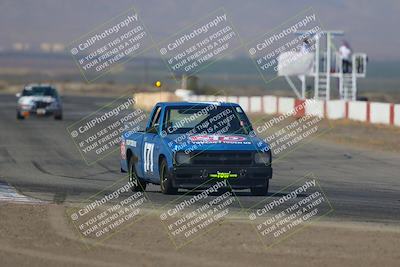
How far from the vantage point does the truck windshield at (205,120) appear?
53.1ft

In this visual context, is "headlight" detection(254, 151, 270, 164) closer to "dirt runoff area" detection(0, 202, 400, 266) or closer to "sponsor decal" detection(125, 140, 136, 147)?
"sponsor decal" detection(125, 140, 136, 147)

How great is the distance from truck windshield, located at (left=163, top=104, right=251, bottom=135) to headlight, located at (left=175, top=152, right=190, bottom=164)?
2.21ft

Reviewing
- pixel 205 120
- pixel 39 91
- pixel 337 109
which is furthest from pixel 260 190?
pixel 39 91

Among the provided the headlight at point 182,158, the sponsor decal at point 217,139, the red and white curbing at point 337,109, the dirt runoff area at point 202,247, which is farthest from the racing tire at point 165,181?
the red and white curbing at point 337,109

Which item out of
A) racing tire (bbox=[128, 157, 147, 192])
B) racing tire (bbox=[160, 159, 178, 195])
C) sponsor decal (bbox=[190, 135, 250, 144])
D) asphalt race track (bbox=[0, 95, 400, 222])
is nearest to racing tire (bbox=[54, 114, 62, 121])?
asphalt race track (bbox=[0, 95, 400, 222])

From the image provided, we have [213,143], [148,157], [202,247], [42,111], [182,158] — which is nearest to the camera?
[202,247]

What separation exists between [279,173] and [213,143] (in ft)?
21.8

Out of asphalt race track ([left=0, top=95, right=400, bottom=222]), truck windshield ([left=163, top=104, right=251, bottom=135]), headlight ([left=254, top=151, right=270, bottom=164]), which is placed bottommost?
asphalt race track ([left=0, top=95, right=400, bottom=222])

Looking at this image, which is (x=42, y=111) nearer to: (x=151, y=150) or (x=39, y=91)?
(x=39, y=91)

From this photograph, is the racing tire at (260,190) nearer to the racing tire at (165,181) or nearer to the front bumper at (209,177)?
the front bumper at (209,177)

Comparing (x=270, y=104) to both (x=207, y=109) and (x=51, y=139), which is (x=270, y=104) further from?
(x=207, y=109)

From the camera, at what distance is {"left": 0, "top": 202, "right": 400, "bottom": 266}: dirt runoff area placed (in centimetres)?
1007

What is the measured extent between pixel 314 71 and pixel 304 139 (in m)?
19.8

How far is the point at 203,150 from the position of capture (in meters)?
15.5
